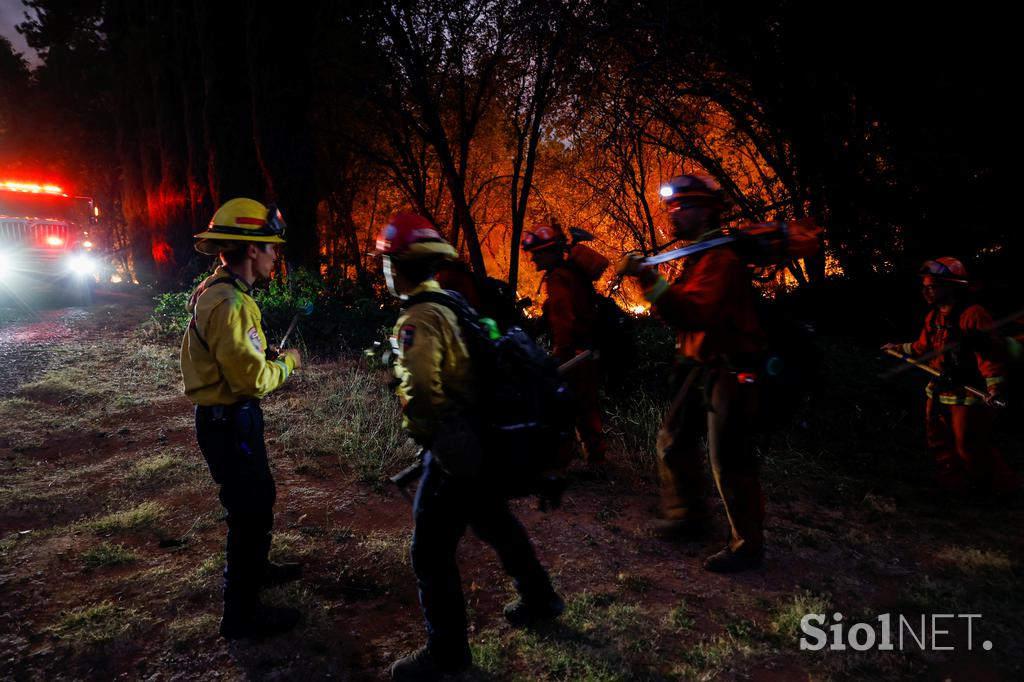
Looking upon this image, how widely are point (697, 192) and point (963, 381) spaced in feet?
9.46

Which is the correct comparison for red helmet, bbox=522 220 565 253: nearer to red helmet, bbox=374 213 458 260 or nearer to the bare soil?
the bare soil

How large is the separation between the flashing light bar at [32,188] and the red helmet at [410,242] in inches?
622

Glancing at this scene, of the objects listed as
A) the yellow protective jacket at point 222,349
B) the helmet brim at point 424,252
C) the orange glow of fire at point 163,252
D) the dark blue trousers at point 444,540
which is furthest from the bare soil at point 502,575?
the orange glow of fire at point 163,252

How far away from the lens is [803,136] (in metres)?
6.44

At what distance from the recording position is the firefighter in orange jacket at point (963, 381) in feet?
14.7

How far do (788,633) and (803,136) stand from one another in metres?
5.23

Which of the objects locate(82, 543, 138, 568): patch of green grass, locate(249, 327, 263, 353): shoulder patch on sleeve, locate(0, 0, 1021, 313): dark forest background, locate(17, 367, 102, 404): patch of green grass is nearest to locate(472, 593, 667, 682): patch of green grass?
locate(249, 327, 263, 353): shoulder patch on sleeve

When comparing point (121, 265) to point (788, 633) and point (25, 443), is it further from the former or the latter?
point (788, 633)

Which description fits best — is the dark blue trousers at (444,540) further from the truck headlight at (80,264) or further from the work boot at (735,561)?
the truck headlight at (80,264)

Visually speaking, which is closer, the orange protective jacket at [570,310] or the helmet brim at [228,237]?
the helmet brim at [228,237]

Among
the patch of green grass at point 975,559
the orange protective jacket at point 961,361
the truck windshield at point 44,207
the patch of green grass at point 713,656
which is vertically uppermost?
the truck windshield at point 44,207

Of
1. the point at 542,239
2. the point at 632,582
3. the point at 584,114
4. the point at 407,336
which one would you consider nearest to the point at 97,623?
the point at 407,336

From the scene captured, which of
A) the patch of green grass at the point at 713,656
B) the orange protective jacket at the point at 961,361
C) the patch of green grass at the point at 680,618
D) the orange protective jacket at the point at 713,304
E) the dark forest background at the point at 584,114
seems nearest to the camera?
the patch of green grass at the point at 713,656

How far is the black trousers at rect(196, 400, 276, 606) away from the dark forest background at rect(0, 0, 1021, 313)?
4309 millimetres
